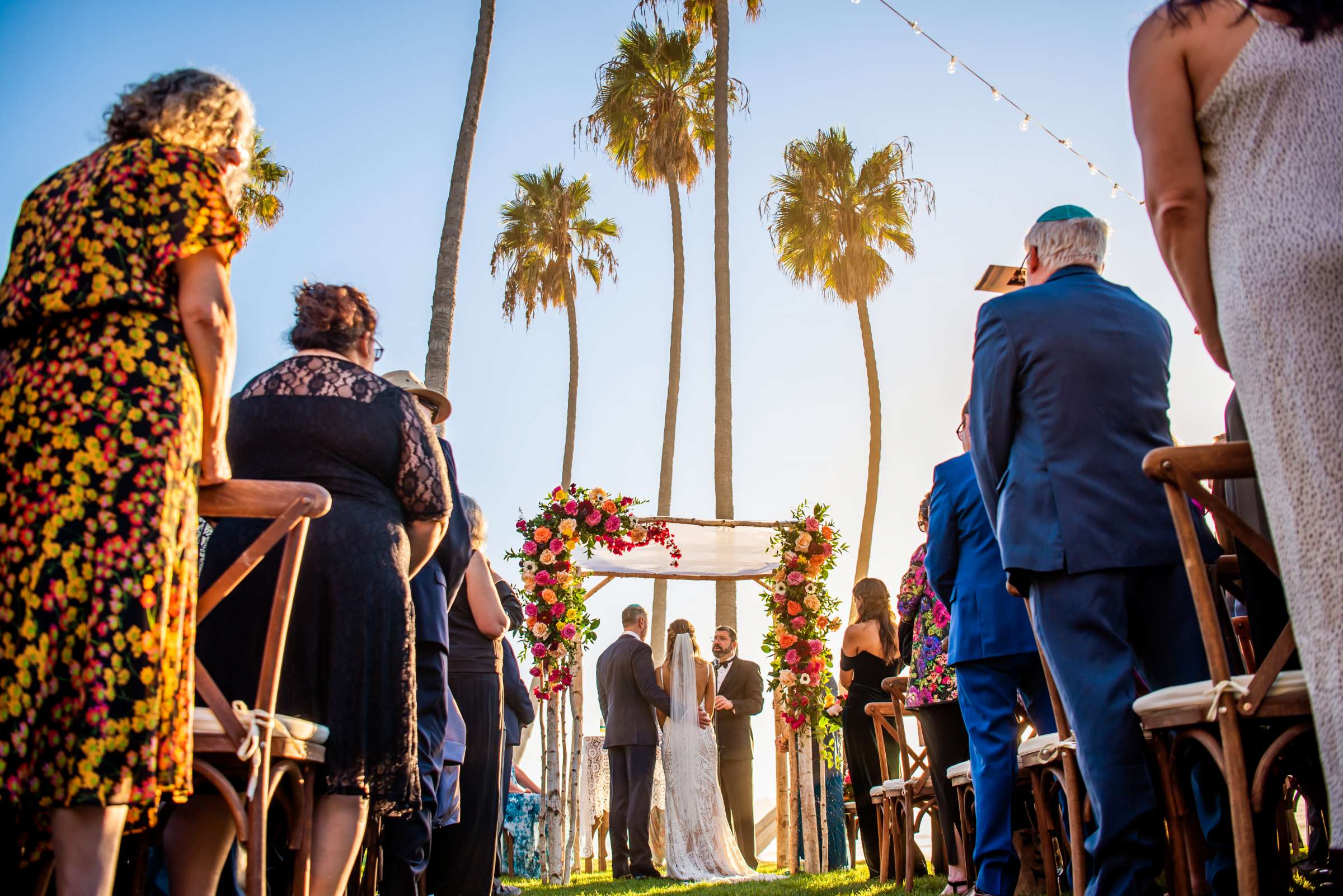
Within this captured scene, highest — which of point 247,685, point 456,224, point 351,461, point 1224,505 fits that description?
point 456,224

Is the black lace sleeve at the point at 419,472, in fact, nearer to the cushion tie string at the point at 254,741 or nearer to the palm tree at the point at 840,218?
the cushion tie string at the point at 254,741

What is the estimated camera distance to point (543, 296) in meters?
24.4

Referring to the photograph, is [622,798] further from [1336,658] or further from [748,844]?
[1336,658]

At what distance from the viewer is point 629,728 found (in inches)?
380

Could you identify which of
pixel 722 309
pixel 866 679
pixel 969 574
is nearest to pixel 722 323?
pixel 722 309

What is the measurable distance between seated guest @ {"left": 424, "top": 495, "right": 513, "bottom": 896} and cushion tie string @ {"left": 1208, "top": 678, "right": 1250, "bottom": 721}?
10.6ft

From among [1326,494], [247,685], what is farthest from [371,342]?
[1326,494]

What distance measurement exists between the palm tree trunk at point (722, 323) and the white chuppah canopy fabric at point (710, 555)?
267 cm

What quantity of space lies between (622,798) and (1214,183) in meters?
8.93

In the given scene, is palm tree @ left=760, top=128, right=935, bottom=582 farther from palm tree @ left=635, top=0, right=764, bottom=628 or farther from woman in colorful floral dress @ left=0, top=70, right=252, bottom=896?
woman in colorful floral dress @ left=0, top=70, right=252, bottom=896

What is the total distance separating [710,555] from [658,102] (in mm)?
11781

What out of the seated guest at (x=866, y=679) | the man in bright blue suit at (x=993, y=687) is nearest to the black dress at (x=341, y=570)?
the man in bright blue suit at (x=993, y=687)

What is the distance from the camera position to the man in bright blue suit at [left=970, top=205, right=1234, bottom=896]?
2369 millimetres

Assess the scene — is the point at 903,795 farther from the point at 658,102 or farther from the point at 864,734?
the point at 658,102
